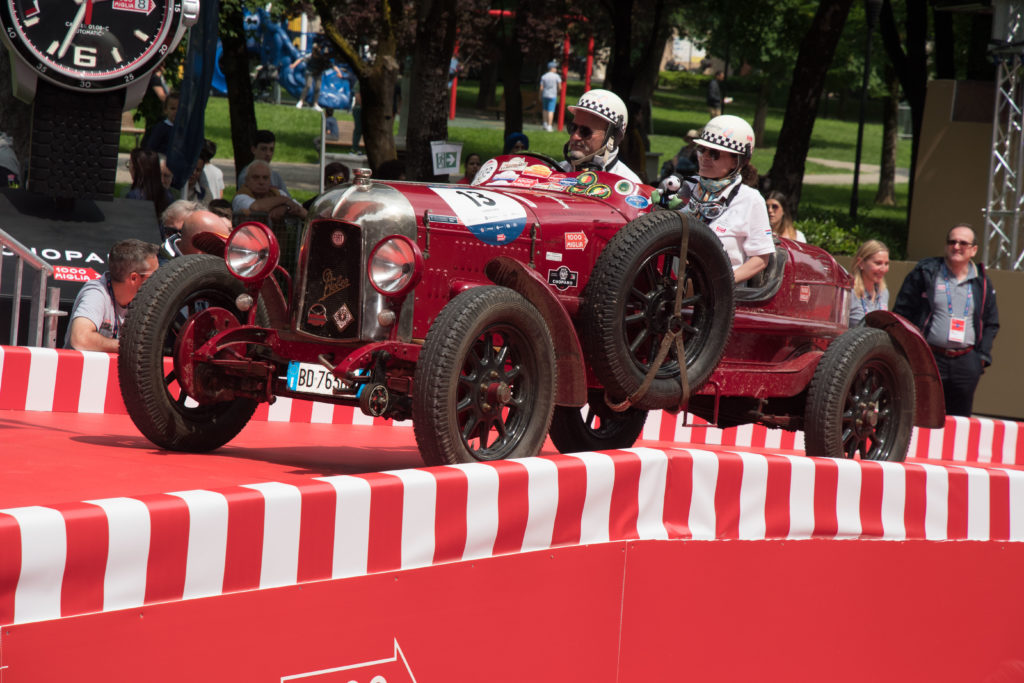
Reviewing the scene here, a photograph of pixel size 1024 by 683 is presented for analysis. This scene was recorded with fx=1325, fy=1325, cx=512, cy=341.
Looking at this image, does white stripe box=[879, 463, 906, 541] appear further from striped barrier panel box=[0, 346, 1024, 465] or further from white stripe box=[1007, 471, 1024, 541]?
striped barrier panel box=[0, 346, 1024, 465]

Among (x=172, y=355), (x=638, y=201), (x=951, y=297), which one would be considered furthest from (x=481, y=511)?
(x=951, y=297)

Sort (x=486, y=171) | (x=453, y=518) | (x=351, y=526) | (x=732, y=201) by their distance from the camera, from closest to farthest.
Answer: (x=351, y=526) < (x=453, y=518) < (x=486, y=171) < (x=732, y=201)

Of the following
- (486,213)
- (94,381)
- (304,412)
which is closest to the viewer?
(486,213)

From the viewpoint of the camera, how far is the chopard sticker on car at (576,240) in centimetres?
600

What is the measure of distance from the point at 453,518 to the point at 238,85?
627 inches

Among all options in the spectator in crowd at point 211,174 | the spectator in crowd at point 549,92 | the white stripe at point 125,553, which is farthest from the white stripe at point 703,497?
the spectator in crowd at point 549,92

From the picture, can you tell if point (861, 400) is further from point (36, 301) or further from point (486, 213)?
point (36, 301)

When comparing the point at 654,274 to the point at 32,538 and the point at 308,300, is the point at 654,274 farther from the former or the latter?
the point at 32,538

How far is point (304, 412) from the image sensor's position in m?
8.91

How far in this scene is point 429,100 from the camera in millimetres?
14273

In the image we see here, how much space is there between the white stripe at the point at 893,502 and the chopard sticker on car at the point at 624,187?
5.81 ft

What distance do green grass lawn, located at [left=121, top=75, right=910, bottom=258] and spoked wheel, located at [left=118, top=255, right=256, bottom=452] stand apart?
38.1ft

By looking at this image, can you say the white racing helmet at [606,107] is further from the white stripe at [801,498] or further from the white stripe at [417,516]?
the white stripe at [417,516]

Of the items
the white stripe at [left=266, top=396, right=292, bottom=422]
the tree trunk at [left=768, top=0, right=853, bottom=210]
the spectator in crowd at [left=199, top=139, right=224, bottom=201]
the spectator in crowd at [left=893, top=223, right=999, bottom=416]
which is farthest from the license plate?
the tree trunk at [left=768, top=0, right=853, bottom=210]
